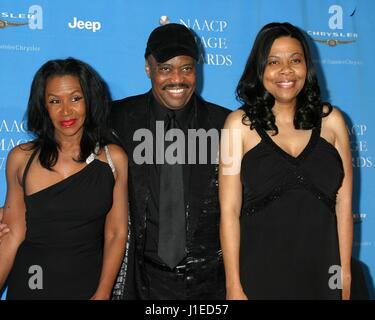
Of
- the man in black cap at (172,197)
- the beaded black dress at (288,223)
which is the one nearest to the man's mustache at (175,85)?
the man in black cap at (172,197)

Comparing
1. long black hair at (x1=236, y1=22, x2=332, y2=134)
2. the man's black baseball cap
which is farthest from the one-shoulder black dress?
long black hair at (x1=236, y1=22, x2=332, y2=134)

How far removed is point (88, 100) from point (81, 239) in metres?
0.54

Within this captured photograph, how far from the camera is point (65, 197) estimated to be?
1.92 m

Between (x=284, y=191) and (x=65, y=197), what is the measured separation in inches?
32.0

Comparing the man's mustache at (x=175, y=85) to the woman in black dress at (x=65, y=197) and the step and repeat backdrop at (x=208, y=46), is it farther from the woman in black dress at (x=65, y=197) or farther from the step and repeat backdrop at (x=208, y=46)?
the step and repeat backdrop at (x=208, y=46)

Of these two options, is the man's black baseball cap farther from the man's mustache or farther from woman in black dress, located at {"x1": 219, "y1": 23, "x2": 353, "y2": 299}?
woman in black dress, located at {"x1": 219, "y1": 23, "x2": 353, "y2": 299}

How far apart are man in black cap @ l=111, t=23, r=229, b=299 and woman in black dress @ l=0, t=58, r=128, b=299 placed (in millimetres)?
86

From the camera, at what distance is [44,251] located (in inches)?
75.8

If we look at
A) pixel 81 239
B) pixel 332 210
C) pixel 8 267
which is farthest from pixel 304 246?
pixel 8 267

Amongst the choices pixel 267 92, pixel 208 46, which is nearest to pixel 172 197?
pixel 267 92

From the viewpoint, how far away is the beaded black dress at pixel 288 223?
72.1 inches

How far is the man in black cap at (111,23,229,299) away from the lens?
2035 millimetres

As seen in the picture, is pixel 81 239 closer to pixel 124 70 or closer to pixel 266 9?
pixel 124 70

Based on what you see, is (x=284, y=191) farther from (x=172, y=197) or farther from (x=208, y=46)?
(x=208, y=46)
